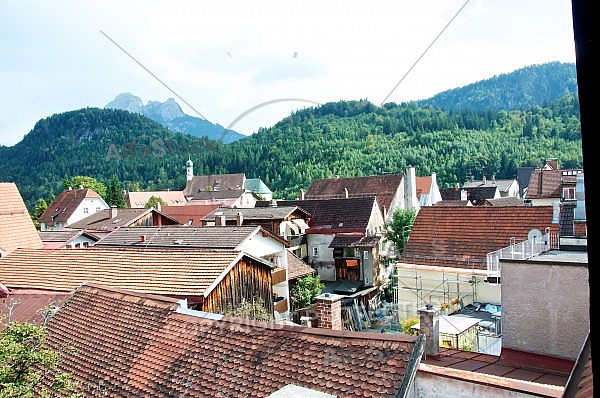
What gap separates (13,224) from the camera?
19.1 metres

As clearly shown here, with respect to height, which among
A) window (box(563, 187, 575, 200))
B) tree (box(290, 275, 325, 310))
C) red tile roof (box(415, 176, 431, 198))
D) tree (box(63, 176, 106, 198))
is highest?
tree (box(63, 176, 106, 198))

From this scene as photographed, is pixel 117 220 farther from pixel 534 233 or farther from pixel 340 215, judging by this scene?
pixel 534 233

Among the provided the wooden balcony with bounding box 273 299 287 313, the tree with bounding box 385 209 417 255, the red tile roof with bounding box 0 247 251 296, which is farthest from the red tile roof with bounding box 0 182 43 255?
the tree with bounding box 385 209 417 255

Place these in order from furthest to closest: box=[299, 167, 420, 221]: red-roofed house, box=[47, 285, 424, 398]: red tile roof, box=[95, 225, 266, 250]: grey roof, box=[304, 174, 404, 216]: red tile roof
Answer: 1. box=[304, 174, 404, 216]: red tile roof
2. box=[299, 167, 420, 221]: red-roofed house
3. box=[95, 225, 266, 250]: grey roof
4. box=[47, 285, 424, 398]: red tile roof

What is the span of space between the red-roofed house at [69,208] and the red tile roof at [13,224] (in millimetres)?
33059

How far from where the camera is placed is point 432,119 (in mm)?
89875

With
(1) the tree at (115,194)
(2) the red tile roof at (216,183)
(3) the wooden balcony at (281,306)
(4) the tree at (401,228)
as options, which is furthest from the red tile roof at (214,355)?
(2) the red tile roof at (216,183)

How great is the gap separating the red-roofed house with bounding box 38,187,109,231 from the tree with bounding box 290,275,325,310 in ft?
122

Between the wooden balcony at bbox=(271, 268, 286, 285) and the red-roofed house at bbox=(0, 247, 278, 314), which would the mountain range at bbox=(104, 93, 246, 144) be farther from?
the wooden balcony at bbox=(271, 268, 286, 285)

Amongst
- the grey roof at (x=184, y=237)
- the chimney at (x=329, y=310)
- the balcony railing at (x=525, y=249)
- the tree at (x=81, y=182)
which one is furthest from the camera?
the tree at (x=81, y=182)

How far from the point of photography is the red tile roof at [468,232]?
1719cm

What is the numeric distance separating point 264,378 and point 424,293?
12.8 meters

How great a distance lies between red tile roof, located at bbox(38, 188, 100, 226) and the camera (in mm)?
51291

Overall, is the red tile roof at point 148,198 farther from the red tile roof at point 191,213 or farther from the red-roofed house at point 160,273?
the red-roofed house at point 160,273
